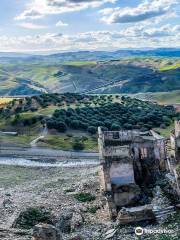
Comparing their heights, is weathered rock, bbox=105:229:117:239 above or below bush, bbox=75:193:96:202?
above

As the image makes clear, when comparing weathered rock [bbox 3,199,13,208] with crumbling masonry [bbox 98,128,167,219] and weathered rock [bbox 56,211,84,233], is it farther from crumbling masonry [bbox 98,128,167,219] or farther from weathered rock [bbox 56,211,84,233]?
crumbling masonry [bbox 98,128,167,219]

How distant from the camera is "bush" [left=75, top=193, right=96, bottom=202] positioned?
115 feet

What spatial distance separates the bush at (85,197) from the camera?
115ft

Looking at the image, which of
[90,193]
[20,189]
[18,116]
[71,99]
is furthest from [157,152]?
[71,99]

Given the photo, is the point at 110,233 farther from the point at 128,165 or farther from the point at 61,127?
the point at 61,127

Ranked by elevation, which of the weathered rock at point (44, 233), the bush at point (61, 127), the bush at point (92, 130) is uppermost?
the weathered rock at point (44, 233)

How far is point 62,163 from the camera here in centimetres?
6369

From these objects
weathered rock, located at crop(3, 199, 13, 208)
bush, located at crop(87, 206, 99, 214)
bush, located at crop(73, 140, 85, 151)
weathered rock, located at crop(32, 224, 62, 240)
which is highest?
weathered rock, located at crop(32, 224, 62, 240)

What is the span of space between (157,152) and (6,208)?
1203 cm

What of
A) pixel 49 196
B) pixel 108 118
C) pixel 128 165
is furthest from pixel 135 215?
pixel 108 118

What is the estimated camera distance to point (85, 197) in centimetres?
3581

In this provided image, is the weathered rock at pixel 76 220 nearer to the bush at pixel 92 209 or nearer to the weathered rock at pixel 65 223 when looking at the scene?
the weathered rock at pixel 65 223

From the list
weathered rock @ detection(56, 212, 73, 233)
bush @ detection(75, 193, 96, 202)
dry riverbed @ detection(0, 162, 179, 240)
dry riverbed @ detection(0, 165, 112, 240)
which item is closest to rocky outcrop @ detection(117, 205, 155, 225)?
dry riverbed @ detection(0, 162, 179, 240)

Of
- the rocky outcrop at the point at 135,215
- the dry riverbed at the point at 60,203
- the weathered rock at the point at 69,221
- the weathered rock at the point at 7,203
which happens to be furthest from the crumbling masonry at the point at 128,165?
the weathered rock at the point at 7,203
